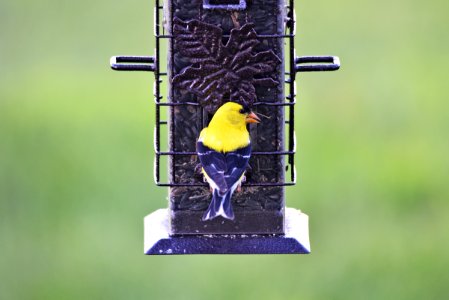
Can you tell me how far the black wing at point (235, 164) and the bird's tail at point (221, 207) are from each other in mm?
65

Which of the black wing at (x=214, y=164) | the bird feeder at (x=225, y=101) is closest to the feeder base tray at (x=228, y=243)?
the bird feeder at (x=225, y=101)

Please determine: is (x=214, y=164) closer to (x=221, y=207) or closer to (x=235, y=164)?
(x=235, y=164)

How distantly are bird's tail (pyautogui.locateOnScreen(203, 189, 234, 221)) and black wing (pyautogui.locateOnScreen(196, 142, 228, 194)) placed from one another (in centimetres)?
3


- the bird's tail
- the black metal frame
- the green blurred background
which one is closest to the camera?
the bird's tail

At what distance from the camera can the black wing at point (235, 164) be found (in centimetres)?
681

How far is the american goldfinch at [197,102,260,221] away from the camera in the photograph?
6.82 meters

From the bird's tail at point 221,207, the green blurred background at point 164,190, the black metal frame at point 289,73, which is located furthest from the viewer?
the green blurred background at point 164,190

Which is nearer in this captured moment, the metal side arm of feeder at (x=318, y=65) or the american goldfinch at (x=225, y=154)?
the american goldfinch at (x=225, y=154)

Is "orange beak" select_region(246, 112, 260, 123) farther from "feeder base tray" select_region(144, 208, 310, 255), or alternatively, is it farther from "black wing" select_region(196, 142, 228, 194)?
"feeder base tray" select_region(144, 208, 310, 255)

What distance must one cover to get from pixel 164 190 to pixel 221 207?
3.08m

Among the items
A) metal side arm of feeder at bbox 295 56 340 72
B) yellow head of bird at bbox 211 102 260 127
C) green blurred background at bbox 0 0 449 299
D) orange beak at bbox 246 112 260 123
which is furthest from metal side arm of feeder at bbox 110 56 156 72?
green blurred background at bbox 0 0 449 299

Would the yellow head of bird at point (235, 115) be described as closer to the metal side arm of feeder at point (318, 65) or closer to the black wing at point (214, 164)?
the black wing at point (214, 164)
